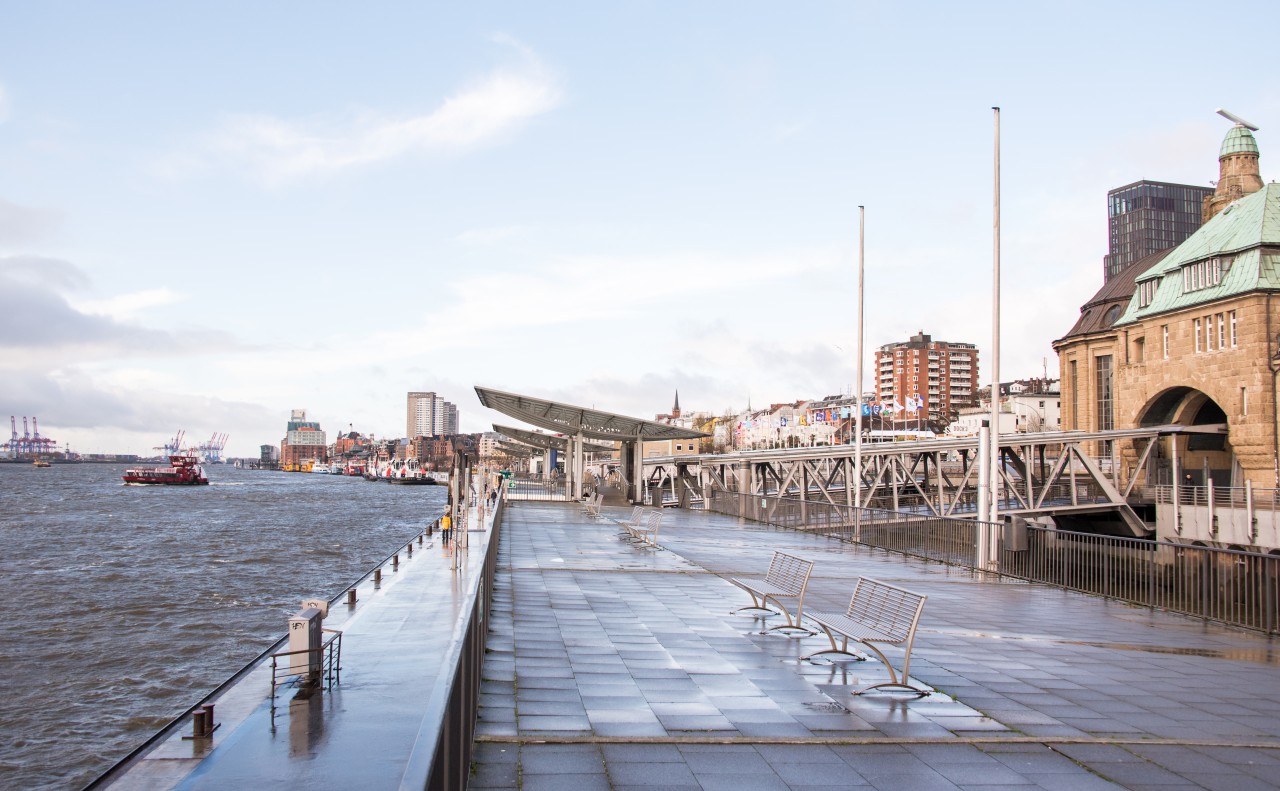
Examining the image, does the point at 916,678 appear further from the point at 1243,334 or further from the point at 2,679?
the point at 1243,334

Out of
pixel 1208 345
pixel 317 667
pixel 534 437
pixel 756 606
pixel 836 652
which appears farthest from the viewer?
pixel 534 437

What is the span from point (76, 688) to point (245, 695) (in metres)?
7.53

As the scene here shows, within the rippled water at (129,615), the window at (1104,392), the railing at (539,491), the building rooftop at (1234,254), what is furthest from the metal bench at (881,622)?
the window at (1104,392)

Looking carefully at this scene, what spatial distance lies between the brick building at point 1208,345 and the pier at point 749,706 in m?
33.9

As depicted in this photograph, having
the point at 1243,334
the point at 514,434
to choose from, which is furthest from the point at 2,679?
the point at 1243,334

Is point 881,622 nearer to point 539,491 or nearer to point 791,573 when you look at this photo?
point 791,573

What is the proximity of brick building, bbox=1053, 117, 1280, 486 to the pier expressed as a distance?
33950 mm

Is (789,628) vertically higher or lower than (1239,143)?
lower

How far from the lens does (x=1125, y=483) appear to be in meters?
52.9

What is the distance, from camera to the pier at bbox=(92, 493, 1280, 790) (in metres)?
6.51

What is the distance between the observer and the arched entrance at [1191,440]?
1937 inches

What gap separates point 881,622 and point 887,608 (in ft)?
0.45

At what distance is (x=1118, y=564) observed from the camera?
15898 millimetres

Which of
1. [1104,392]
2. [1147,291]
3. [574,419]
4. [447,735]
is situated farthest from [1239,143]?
[447,735]
